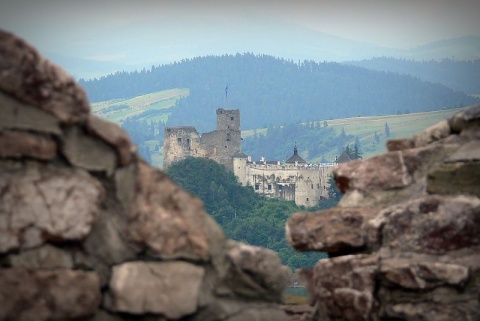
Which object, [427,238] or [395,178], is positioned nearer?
[427,238]

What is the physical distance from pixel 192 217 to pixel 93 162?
0.41 metres

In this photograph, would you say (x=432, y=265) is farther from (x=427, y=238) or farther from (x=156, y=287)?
(x=156, y=287)

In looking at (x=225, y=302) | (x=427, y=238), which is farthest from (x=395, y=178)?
(x=225, y=302)

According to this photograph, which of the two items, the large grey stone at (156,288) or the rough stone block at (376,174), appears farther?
the rough stone block at (376,174)

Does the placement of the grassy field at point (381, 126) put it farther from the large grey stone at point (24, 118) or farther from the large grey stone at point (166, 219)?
the large grey stone at point (24, 118)

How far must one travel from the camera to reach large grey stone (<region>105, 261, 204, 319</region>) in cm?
417

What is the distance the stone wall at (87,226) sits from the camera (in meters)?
4.04

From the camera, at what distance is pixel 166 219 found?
4230 mm

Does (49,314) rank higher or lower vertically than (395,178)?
lower

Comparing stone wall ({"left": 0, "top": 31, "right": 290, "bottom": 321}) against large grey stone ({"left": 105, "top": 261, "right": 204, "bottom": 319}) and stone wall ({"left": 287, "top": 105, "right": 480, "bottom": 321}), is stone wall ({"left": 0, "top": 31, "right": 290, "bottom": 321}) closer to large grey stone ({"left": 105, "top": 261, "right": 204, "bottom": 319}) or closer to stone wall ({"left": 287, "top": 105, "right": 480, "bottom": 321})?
large grey stone ({"left": 105, "top": 261, "right": 204, "bottom": 319})

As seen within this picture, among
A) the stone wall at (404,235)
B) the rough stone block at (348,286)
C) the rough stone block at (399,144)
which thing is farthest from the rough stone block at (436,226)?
the rough stone block at (399,144)

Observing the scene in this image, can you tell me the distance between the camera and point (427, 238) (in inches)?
195

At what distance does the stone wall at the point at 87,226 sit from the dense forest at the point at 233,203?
84.4m

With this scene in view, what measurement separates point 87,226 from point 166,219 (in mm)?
288
